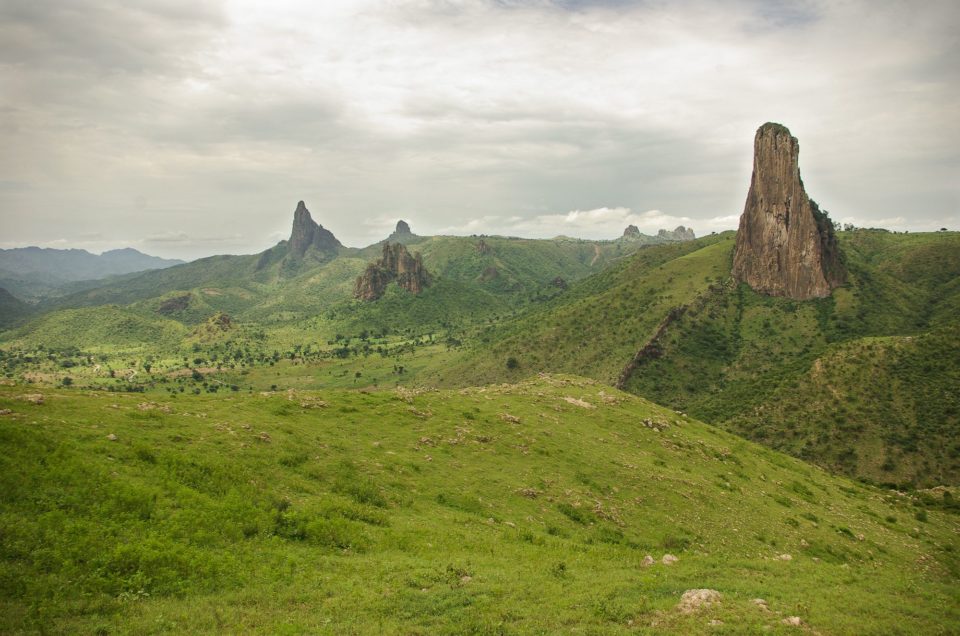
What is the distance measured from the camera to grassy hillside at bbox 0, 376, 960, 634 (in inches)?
549

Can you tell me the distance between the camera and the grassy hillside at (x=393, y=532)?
1395cm

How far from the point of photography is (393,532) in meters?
20.2

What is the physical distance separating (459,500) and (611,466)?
12191 mm

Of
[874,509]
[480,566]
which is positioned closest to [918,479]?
[874,509]

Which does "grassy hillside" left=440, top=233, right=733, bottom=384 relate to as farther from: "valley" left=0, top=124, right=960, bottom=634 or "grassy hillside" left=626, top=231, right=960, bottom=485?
"valley" left=0, top=124, right=960, bottom=634

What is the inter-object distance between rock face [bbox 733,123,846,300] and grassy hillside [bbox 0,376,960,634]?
114 metres

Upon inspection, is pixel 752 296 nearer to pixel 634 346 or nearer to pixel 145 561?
pixel 634 346

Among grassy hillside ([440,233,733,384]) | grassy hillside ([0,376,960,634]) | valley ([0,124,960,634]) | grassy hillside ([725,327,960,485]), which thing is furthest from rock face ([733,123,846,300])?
grassy hillside ([0,376,960,634])

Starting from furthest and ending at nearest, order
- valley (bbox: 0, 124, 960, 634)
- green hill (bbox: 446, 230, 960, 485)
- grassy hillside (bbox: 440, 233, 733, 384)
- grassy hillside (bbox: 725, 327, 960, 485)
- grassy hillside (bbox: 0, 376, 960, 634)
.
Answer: grassy hillside (bbox: 440, 233, 733, 384) < green hill (bbox: 446, 230, 960, 485) < grassy hillside (bbox: 725, 327, 960, 485) < valley (bbox: 0, 124, 960, 634) < grassy hillside (bbox: 0, 376, 960, 634)

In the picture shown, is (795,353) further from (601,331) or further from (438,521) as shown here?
(438,521)

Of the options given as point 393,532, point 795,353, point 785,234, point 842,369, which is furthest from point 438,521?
point 785,234

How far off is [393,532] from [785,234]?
501 ft

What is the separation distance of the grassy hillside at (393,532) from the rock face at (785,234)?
373ft

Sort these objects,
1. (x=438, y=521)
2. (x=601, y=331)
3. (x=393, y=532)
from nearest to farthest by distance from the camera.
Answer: (x=393, y=532)
(x=438, y=521)
(x=601, y=331)
